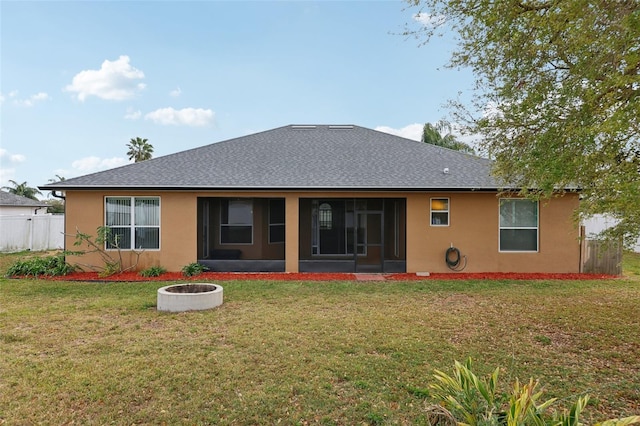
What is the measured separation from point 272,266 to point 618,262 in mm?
11120

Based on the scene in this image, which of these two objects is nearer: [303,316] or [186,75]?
[303,316]

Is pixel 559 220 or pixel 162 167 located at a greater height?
pixel 162 167

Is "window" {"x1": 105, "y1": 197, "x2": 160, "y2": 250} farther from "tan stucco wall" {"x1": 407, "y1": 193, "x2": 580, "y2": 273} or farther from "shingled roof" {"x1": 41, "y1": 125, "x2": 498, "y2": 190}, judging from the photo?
"tan stucco wall" {"x1": 407, "y1": 193, "x2": 580, "y2": 273}

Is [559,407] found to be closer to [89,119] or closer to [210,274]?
[210,274]

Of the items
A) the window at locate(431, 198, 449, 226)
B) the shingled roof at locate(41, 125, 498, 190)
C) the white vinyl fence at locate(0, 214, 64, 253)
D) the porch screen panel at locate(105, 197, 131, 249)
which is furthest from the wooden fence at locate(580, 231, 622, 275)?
the white vinyl fence at locate(0, 214, 64, 253)

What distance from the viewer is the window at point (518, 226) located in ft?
39.0

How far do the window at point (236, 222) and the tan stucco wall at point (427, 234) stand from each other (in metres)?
1.87

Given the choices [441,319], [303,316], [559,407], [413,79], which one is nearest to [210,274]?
[303,316]

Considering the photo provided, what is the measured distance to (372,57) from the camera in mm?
16359

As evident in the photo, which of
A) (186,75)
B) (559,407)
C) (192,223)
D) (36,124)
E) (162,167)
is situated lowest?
(559,407)

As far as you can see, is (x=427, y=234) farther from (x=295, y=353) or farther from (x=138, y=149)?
(x=138, y=149)

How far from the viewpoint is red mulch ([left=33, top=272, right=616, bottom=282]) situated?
1097 cm

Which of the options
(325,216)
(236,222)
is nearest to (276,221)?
(236,222)

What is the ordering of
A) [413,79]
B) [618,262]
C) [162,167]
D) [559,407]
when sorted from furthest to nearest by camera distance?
1. [413,79]
2. [162,167]
3. [618,262]
4. [559,407]
